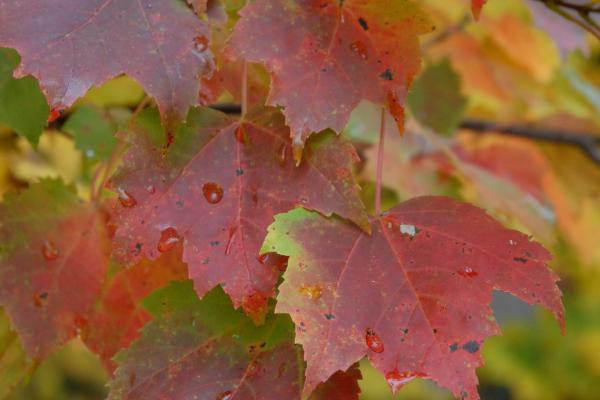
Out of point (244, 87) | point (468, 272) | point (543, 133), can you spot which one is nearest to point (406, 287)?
point (468, 272)

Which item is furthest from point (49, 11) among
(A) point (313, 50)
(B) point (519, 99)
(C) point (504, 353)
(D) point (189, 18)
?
(C) point (504, 353)

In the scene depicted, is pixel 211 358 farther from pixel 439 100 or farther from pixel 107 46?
pixel 439 100

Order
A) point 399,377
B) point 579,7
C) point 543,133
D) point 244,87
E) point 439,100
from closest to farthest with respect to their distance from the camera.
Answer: point 399,377 < point 244,87 < point 579,7 < point 439,100 < point 543,133

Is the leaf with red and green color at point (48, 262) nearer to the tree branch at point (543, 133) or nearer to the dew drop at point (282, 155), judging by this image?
the dew drop at point (282, 155)

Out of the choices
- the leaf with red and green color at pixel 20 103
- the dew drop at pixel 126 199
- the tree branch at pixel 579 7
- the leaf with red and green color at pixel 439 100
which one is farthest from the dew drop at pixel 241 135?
the leaf with red and green color at pixel 439 100

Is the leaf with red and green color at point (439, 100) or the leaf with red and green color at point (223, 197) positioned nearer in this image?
the leaf with red and green color at point (223, 197)

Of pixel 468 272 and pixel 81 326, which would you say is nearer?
pixel 468 272
